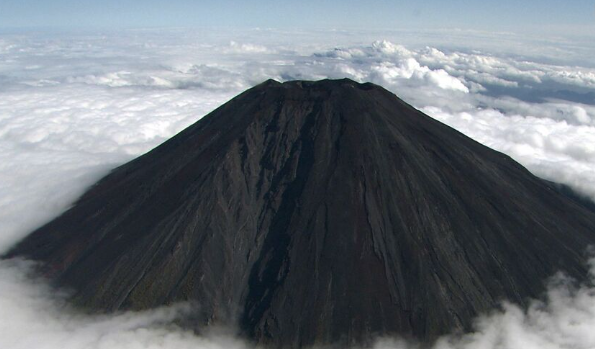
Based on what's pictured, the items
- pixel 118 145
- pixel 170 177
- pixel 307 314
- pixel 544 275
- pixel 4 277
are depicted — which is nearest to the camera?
pixel 307 314

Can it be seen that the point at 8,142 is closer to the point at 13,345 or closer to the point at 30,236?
the point at 30,236

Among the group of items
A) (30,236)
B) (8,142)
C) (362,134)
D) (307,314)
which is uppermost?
(362,134)

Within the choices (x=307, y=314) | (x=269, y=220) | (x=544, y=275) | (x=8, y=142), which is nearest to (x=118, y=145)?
(x=8, y=142)

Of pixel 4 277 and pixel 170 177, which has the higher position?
pixel 170 177

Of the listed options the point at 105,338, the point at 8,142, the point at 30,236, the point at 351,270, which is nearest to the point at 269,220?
the point at 351,270

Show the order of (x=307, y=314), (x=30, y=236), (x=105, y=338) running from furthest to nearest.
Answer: (x=30, y=236) < (x=307, y=314) < (x=105, y=338)

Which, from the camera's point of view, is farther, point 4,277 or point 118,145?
point 118,145

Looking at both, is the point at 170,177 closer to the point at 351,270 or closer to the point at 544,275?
the point at 351,270
